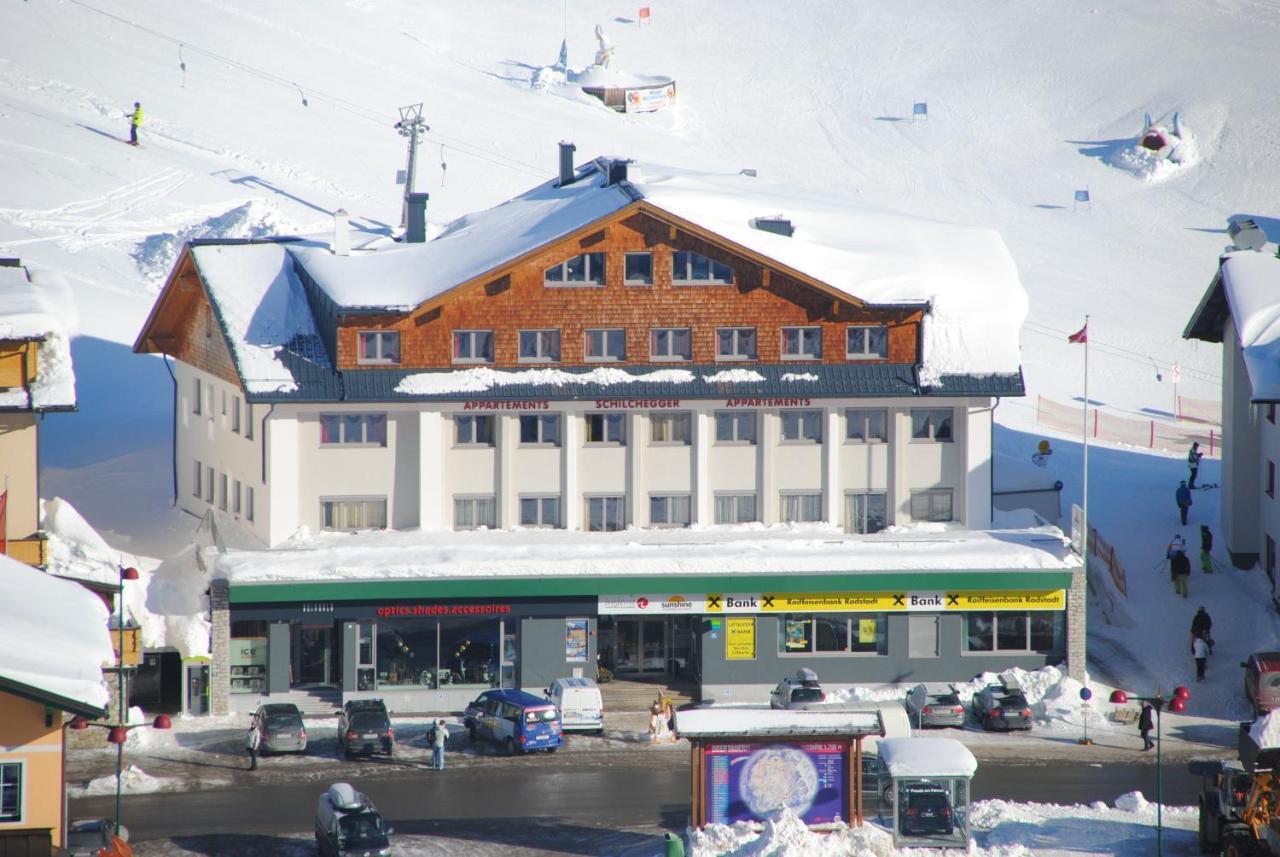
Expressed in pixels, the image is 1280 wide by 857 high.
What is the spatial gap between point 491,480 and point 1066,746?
20.2 m

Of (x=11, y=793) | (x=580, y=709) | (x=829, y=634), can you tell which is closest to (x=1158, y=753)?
(x=829, y=634)

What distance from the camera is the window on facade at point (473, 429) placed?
210 feet

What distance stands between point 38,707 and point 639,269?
30215 millimetres

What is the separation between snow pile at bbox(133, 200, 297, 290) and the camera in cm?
10209

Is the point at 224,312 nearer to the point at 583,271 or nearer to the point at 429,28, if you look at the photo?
the point at 583,271

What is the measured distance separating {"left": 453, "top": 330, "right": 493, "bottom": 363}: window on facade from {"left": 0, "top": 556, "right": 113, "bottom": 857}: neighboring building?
24.4 metres

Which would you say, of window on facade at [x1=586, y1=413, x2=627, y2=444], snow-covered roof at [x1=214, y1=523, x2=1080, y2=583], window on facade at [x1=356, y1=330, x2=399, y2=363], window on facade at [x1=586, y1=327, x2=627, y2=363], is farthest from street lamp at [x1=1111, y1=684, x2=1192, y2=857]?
window on facade at [x1=356, y1=330, x2=399, y2=363]

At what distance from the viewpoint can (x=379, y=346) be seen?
63500mm

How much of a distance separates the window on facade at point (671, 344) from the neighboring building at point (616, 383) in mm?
66

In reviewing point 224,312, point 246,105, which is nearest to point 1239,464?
point 224,312

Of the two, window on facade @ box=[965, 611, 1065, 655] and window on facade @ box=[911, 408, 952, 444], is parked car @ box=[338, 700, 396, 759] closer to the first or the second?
window on facade @ box=[965, 611, 1065, 655]

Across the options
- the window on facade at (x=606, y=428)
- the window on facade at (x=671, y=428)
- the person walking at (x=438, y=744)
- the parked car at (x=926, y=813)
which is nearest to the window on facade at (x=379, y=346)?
the window on facade at (x=606, y=428)

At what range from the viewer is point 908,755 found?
4428 cm

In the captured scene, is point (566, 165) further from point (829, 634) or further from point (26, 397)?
point (26, 397)
